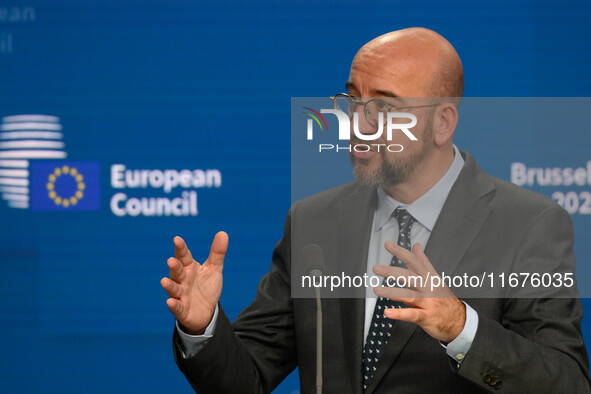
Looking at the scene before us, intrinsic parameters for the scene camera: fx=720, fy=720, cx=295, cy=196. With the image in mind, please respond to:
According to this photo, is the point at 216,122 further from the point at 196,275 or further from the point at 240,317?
the point at 196,275

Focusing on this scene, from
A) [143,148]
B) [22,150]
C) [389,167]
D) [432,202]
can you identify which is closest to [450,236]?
[432,202]

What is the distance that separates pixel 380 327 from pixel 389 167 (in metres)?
0.40

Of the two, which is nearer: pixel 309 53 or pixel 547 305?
pixel 547 305

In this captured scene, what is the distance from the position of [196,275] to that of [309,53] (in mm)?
1793

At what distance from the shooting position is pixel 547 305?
168 centimetres

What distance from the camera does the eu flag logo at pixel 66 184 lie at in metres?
3.28

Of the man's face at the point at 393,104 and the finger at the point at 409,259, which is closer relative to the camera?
the finger at the point at 409,259

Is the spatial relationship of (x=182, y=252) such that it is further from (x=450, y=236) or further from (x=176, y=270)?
(x=450, y=236)

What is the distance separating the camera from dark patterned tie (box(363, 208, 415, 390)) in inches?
69.6

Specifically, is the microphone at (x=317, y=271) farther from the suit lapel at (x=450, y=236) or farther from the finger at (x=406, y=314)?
the finger at (x=406, y=314)

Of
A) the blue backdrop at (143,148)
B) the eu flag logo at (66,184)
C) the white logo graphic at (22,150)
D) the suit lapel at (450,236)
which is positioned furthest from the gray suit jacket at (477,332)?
the white logo graphic at (22,150)

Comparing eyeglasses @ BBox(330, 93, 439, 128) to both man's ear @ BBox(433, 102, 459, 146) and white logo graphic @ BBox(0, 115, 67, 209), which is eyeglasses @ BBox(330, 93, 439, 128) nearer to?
man's ear @ BBox(433, 102, 459, 146)

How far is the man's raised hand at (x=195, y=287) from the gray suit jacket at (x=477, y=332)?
7cm

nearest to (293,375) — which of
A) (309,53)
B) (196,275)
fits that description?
(309,53)
